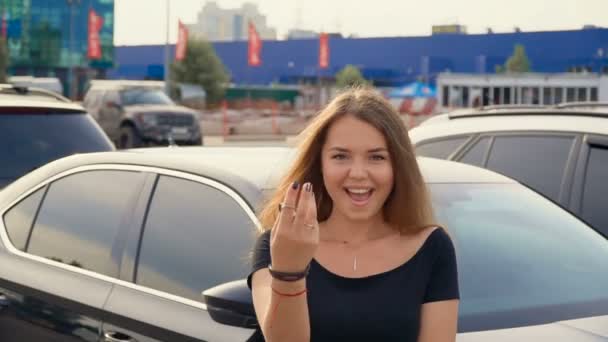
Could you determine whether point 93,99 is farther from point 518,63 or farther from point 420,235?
point 518,63

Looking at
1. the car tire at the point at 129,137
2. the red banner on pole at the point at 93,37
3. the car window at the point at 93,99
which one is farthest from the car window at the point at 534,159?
the red banner on pole at the point at 93,37

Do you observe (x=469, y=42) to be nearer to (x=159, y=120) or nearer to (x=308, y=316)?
(x=159, y=120)

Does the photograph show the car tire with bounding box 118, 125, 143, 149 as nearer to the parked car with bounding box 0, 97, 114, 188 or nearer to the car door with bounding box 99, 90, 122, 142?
the car door with bounding box 99, 90, 122, 142

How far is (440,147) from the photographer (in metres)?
6.73

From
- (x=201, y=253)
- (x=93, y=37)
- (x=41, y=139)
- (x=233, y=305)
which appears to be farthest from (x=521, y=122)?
(x=93, y=37)

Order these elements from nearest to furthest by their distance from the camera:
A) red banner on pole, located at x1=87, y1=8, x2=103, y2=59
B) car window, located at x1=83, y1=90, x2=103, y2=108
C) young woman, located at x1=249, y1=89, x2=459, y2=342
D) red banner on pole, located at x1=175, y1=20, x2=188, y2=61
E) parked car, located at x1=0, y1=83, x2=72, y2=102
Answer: young woman, located at x1=249, y1=89, x2=459, y2=342 < parked car, located at x1=0, y1=83, x2=72, y2=102 < car window, located at x1=83, y1=90, x2=103, y2=108 < red banner on pole, located at x1=175, y1=20, x2=188, y2=61 < red banner on pole, located at x1=87, y1=8, x2=103, y2=59

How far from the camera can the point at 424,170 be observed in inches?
167

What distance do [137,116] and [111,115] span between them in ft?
2.41

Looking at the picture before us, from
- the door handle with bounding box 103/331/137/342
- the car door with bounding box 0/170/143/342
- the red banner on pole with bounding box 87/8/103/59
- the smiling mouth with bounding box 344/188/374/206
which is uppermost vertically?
the red banner on pole with bounding box 87/8/103/59

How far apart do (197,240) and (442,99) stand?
69171mm

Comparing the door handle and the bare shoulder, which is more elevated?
the bare shoulder

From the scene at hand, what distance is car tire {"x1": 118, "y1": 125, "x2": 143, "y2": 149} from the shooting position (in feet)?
89.2

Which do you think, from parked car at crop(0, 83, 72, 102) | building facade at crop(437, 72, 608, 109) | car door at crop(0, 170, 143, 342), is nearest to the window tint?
car door at crop(0, 170, 143, 342)

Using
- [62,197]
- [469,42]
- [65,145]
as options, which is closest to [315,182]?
[62,197]
